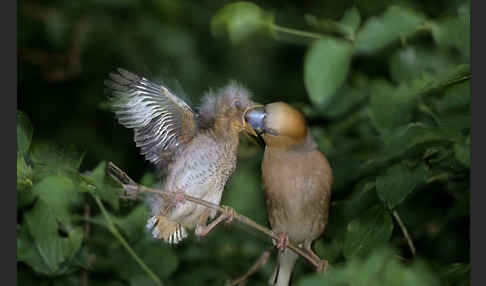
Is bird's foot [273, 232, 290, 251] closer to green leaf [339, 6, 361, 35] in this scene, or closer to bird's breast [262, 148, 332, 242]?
bird's breast [262, 148, 332, 242]

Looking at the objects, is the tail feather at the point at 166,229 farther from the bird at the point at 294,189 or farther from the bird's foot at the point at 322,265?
the bird's foot at the point at 322,265

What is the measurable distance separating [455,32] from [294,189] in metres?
0.92

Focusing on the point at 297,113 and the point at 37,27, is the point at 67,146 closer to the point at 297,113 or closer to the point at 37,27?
the point at 297,113

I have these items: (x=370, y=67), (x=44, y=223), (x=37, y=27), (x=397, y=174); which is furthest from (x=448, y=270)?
(x=37, y=27)

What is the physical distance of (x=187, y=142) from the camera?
86.1 inches

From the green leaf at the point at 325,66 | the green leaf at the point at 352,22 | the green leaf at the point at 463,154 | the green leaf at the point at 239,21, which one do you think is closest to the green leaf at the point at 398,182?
the green leaf at the point at 463,154

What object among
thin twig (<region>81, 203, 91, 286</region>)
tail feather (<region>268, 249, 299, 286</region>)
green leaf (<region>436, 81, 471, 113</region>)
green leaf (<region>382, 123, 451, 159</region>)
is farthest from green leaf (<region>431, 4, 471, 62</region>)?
thin twig (<region>81, 203, 91, 286</region>)

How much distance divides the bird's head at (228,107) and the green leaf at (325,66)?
32.5 inches

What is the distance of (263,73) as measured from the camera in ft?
19.5

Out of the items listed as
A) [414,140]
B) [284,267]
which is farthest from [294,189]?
[414,140]

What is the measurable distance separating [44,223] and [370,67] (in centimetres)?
320

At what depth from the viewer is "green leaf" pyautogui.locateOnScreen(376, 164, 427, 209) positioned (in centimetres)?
246

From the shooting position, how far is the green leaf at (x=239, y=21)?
3031 mm

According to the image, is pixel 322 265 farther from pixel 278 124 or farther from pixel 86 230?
pixel 86 230
